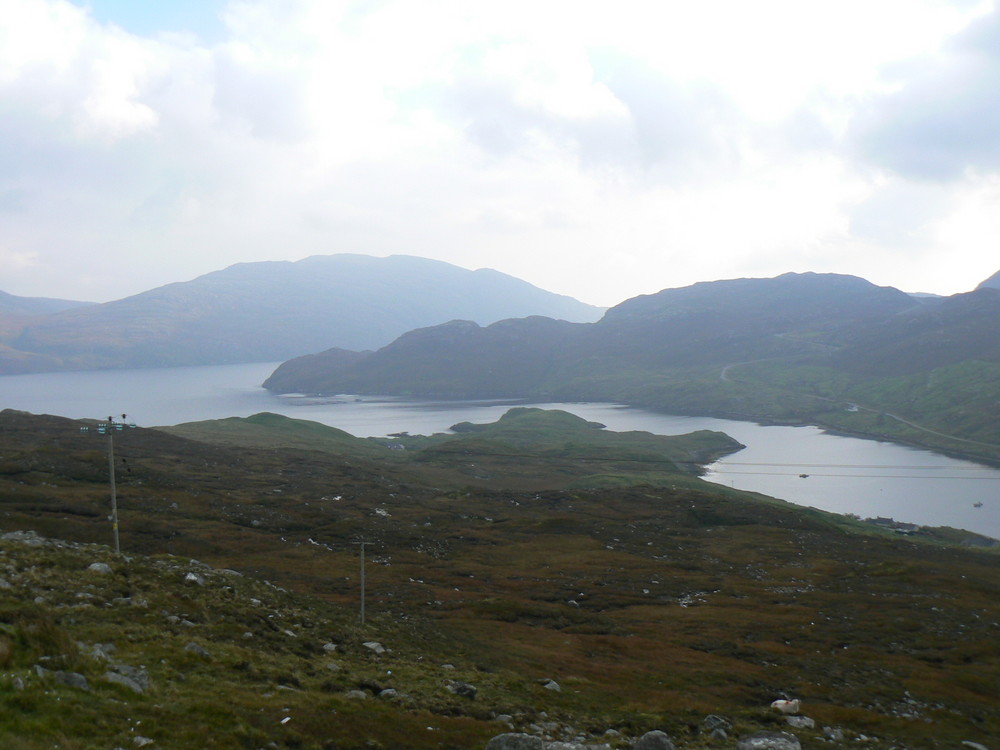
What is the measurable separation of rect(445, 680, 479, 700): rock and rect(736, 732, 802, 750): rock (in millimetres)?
8406

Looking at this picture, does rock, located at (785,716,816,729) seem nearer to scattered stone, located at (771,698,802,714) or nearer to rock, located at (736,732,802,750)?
scattered stone, located at (771,698,802,714)

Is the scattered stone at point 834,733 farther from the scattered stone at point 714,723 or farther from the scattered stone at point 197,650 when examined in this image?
the scattered stone at point 197,650

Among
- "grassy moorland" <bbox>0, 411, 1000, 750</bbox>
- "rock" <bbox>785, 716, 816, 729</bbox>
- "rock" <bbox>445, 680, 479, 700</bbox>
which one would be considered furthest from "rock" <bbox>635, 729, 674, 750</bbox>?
"rock" <bbox>785, 716, 816, 729</bbox>

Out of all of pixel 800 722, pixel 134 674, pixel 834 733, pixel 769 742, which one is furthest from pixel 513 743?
pixel 834 733

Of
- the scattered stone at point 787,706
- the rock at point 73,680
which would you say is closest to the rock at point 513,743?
the rock at point 73,680

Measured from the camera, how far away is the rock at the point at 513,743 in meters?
16.8

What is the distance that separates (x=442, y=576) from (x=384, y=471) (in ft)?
199

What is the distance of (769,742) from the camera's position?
2192 centimetres

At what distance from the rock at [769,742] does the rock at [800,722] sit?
8.65 feet

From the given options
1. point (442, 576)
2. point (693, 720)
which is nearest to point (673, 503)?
point (442, 576)

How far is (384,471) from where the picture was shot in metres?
107

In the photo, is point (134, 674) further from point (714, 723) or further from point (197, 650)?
point (714, 723)

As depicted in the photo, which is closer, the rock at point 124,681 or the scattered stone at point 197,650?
the rock at point 124,681

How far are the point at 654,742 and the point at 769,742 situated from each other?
4.55m
